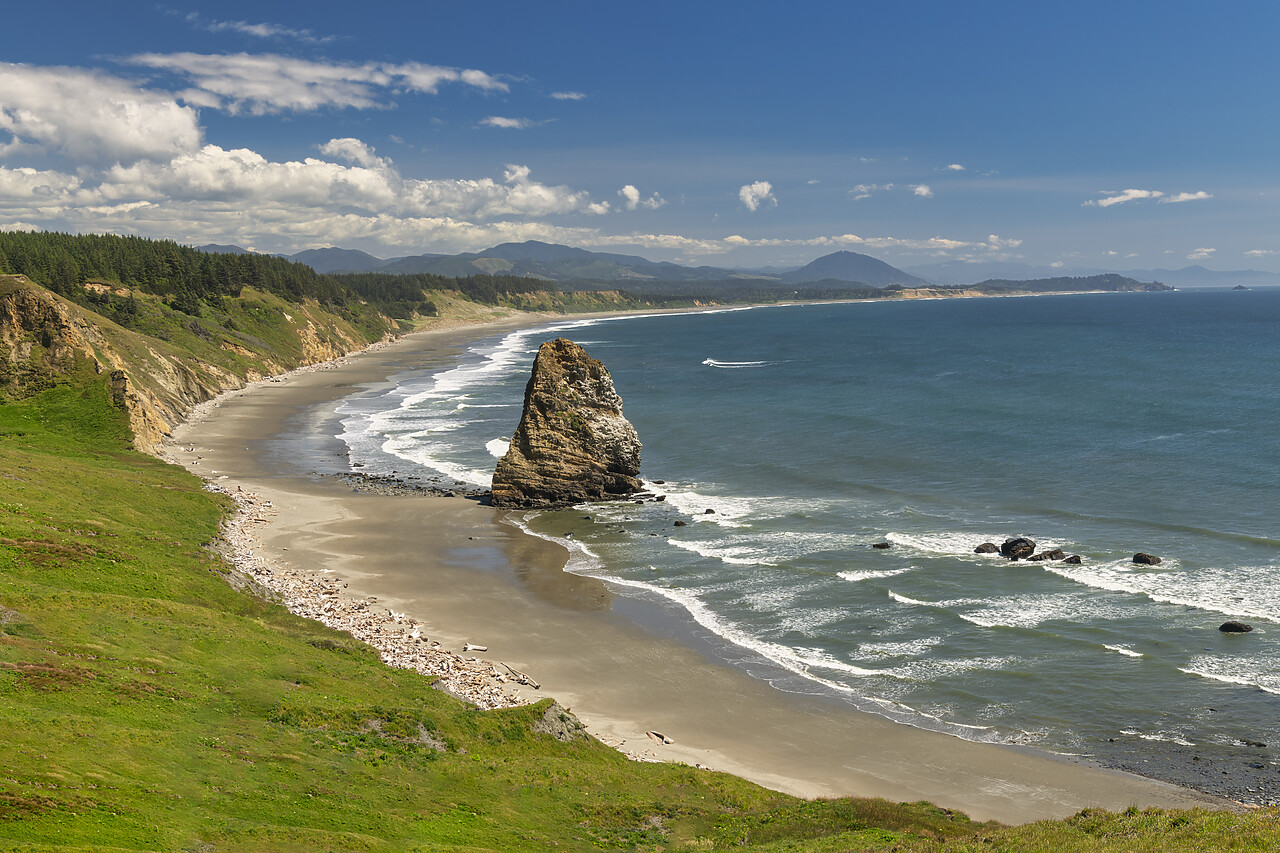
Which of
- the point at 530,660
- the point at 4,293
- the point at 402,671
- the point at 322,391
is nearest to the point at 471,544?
the point at 530,660

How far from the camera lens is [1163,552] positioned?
4409 centimetres

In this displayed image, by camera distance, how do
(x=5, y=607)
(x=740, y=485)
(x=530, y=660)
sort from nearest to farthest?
(x=5, y=607)
(x=530, y=660)
(x=740, y=485)

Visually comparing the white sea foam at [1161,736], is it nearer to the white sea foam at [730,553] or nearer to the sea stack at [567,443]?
the white sea foam at [730,553]

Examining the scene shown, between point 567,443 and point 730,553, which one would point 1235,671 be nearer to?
point 730,553

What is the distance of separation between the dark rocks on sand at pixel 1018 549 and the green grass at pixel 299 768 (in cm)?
2547

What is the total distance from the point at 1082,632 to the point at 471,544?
32.5 meters

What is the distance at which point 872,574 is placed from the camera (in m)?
42.6

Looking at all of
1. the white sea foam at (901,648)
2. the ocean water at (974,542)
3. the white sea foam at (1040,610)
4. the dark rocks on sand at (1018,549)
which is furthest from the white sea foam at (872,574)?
the white sea foam at (901,648)

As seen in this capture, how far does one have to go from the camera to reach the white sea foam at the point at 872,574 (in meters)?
42.2

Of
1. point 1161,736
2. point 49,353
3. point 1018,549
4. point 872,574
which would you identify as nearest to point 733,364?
point 49,353

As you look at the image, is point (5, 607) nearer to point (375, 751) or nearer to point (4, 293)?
point (375, 751)

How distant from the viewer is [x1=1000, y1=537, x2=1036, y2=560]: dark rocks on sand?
43.5 metres

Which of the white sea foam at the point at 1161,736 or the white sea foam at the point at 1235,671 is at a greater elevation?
the white sea foam at the point at 1235,671

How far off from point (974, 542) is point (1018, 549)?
3.28m
